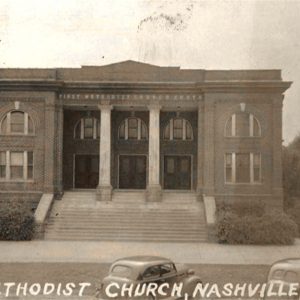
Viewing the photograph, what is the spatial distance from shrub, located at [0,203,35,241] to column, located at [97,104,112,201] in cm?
545

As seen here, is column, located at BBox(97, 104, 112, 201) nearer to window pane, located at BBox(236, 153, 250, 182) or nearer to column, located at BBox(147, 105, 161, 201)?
column, located at BBox(147, 105, 161, 201)

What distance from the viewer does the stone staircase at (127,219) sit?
995 inches

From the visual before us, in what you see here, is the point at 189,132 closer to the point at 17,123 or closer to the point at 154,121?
the point at 154,121

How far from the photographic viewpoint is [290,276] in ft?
40.1

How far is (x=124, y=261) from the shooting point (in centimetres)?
1305

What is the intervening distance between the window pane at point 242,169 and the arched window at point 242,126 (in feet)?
3.89

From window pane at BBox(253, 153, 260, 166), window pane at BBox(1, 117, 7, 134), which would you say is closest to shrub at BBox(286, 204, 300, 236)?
window pane at BBox(253, 153, 260, 166)

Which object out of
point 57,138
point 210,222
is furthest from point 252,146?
point 57,138

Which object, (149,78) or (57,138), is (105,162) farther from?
(149,78)

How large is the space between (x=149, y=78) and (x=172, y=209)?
7535 millimetres

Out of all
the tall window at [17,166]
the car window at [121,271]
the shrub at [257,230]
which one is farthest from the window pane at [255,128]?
the car window at [121,271]

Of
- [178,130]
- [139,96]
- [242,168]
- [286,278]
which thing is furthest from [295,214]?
[286,278]

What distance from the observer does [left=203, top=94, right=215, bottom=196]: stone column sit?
2948 centimetres

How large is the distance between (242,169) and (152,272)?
708 inches
